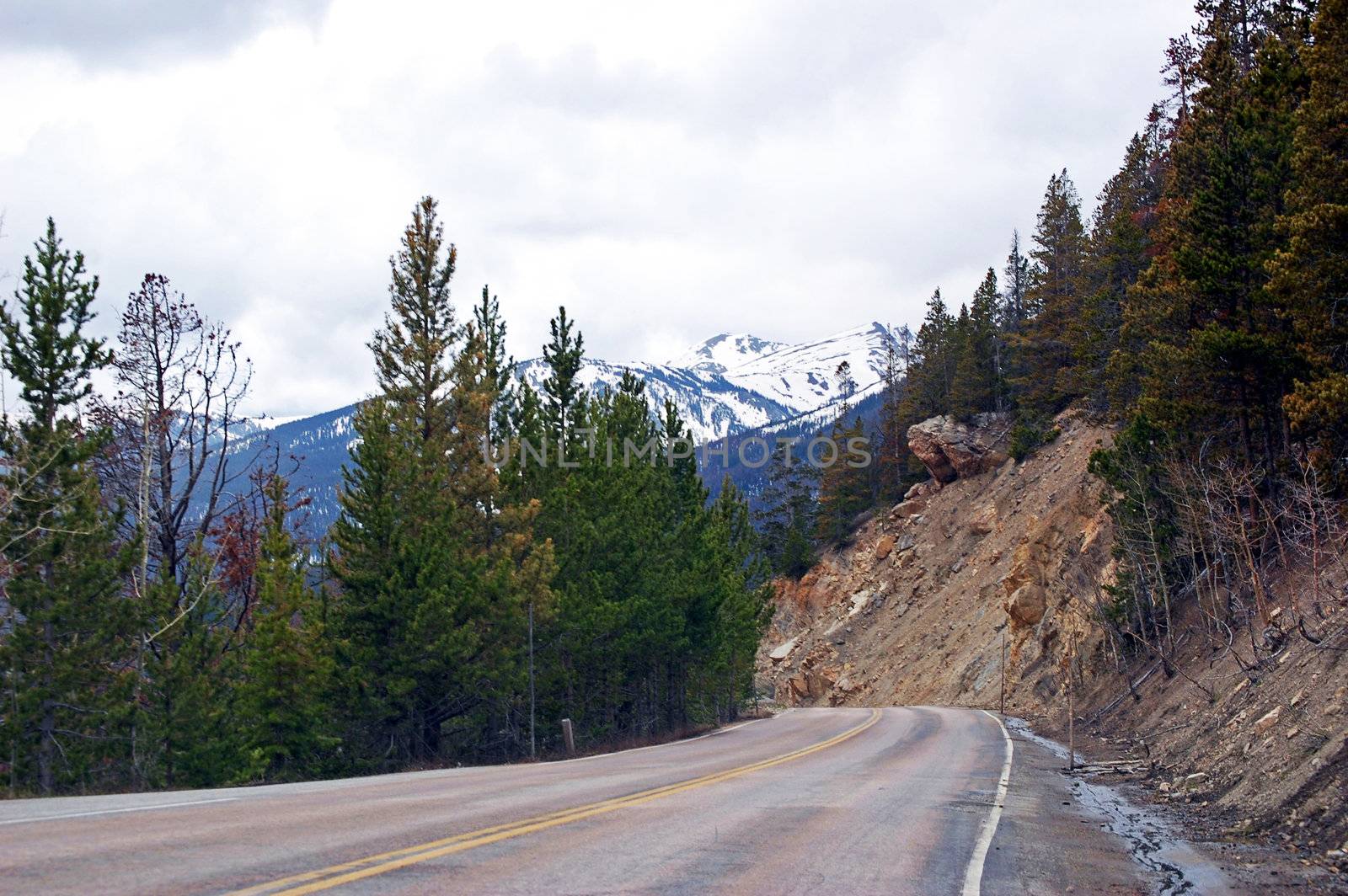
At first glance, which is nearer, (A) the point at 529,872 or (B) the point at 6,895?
(B) the point at 6,895

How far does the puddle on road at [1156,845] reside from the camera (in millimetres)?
8477

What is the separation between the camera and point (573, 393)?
40719 millimetres

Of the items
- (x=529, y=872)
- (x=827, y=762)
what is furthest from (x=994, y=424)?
(x=529, y=872)

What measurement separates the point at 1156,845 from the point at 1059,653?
120ft

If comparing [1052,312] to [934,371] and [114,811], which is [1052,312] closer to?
[934,371]

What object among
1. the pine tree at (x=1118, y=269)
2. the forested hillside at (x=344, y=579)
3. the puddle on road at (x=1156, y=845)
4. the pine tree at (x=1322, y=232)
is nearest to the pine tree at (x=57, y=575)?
the forested hillside at (x=344, y=579)

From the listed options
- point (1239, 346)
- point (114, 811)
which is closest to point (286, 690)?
point (114, 811)

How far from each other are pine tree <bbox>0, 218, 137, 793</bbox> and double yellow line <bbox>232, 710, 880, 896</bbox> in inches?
540

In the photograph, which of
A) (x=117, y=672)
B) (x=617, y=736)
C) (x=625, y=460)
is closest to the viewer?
(x=117, y=672)

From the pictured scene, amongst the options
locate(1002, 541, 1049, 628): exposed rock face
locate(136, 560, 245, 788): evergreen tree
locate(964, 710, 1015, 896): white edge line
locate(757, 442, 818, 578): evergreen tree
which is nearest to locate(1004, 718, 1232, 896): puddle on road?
locate(964, 710, 1015, 896): white edge line

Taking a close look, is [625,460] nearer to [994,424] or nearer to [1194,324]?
[1194,324]

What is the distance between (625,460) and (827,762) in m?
18.7

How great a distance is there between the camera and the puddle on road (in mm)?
8477

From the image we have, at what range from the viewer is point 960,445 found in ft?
226
